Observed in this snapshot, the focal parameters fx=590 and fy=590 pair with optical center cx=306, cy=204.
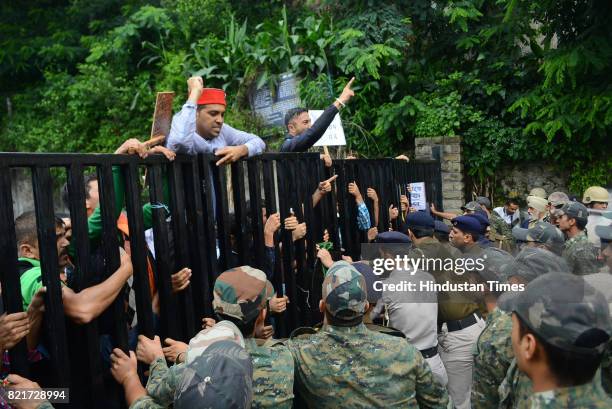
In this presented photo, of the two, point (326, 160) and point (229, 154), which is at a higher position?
point (229, 154)

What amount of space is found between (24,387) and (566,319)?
1.96 m

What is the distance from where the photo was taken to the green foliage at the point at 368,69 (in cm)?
1056

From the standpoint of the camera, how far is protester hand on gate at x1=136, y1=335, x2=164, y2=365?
2.78 meters

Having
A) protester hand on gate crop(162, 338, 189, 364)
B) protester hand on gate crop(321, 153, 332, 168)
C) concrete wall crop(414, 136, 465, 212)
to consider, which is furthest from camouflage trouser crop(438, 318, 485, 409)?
concrete wall crop(414, 136, 465, 212)

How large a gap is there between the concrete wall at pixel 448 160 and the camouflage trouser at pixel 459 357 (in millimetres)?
7513

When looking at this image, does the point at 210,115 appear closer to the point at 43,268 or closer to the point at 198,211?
the point at 198,211

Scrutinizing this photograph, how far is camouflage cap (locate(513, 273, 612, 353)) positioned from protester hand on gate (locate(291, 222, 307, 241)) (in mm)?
2716

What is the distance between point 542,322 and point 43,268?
197cm

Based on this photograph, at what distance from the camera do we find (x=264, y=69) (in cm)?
1322

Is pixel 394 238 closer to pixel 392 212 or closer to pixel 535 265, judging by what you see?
pixel 535 265

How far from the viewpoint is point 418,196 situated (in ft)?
25.8

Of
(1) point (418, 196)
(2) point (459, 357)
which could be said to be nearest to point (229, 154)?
(2) point (459, 357)

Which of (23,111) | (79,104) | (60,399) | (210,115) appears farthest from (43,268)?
(23,111)

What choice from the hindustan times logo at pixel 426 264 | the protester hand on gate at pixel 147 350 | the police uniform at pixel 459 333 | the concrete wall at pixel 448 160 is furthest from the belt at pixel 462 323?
the concrete wall at pixel 448 160
